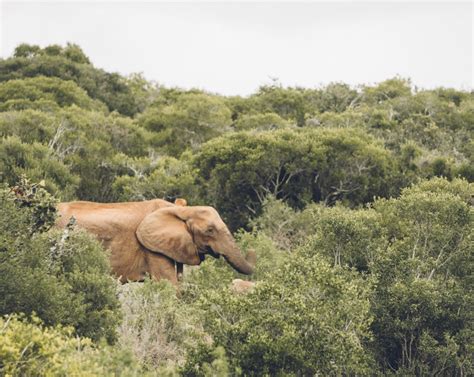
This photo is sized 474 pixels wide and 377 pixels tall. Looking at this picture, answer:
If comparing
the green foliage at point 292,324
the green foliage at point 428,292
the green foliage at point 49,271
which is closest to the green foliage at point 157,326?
the green foliage at point 49,271

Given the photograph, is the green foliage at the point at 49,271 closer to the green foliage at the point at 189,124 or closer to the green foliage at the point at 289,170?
the green foliage at the point at 289,170

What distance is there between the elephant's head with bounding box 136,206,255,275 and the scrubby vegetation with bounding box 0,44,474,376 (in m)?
0.49

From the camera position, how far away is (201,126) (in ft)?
154

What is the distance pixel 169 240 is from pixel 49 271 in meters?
6.21

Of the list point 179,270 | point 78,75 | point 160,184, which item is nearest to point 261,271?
point 179,270

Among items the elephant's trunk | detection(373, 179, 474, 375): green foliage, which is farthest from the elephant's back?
detection(373, 179, 474, 375): green foliage

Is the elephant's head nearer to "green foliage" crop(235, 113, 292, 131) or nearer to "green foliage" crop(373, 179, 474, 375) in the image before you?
"green foliage" crop(373, 179, 474, 375)

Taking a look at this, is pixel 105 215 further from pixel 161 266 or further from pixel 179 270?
pixel 179 270

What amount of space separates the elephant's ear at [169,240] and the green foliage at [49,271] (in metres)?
4.59

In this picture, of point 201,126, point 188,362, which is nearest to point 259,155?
point 201,126

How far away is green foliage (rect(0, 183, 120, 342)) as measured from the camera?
14.0m

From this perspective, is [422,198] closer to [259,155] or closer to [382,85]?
[259,155]

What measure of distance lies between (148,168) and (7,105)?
12.2 metres

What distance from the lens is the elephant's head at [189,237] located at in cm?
2111
